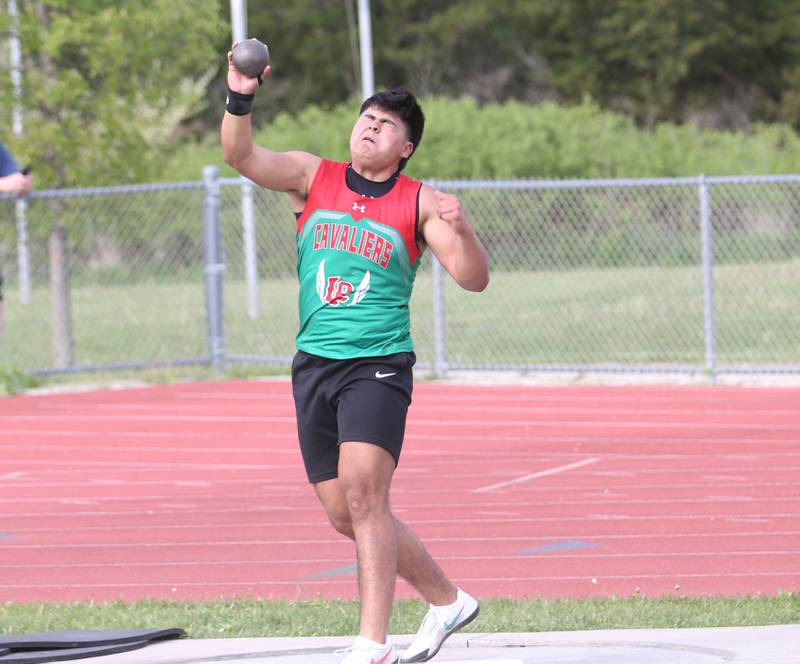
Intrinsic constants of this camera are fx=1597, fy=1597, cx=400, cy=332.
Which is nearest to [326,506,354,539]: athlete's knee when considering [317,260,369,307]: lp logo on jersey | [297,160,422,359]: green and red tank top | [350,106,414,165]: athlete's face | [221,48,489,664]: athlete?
[221,48,489,664]: athlete

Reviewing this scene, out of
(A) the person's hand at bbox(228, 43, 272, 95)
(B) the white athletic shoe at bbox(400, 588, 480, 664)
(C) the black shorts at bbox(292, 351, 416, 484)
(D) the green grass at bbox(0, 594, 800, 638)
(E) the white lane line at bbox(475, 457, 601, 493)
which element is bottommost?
(E) the white lane line at bbox(475, 457, 601, 493)

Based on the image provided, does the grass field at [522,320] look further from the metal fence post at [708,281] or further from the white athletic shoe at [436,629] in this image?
the white athletic shoe at [436,629]

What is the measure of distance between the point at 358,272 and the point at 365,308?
4.8 inches

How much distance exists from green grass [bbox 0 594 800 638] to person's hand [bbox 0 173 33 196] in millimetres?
2645

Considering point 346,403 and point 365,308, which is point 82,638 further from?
point 365,308

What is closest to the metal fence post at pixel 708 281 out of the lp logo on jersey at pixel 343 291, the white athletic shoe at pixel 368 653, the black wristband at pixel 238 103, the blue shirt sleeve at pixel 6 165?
the blue shirt sleeve at pixel 6 165

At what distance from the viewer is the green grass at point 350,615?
6.27 meters

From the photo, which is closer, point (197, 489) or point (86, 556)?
point (86, 556)

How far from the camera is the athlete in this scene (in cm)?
523

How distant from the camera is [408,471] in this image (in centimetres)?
1070

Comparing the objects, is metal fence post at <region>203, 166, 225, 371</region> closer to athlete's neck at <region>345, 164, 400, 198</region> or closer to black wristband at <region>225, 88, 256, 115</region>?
athlete's neck at <region>345, 164, 400, 198</region>

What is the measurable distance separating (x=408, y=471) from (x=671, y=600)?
13.6ft

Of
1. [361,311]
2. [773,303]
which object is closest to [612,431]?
[361,311]

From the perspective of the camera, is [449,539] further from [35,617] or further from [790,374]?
[790,374]
